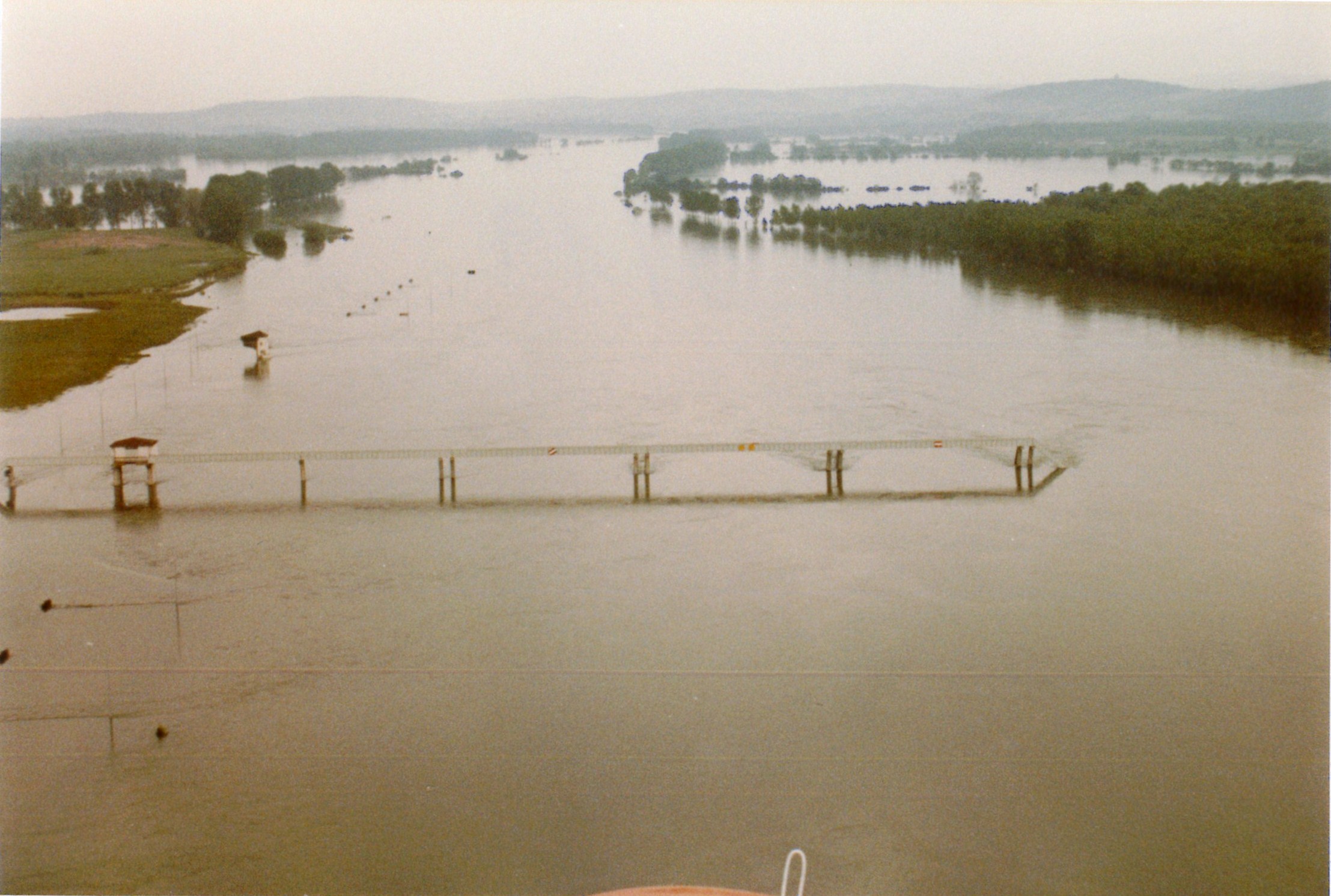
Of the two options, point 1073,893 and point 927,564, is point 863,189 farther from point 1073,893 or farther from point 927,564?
point 1073,893

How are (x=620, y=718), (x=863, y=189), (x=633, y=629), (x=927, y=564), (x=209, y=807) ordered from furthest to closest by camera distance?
(x=863, y=189), (x=927, y=564), (x=633, y=629), (x=620, y=718), (x=209, y=807)

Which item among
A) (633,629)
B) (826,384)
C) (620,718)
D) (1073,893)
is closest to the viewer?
(1073,893)

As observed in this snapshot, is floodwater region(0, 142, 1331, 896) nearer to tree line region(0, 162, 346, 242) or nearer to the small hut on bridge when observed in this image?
the small hut on bridge

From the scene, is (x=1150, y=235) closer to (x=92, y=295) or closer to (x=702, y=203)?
(x=702, y=203)

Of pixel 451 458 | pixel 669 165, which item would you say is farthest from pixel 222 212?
pixel 451 458

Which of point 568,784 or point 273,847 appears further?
point 568,784

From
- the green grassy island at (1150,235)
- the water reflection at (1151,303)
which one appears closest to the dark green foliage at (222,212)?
the green grassy island at (1150,235)

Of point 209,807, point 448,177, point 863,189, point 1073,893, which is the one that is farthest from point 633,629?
point 448,177
